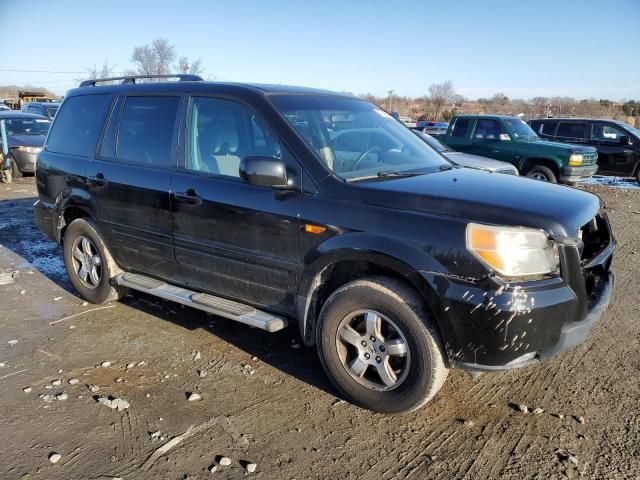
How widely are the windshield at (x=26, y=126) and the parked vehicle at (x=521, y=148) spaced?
10981mm

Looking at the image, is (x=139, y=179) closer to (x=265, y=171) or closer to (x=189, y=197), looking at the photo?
(x=189, y=197)

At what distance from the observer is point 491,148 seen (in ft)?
40.5

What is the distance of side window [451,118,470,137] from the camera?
1285cm

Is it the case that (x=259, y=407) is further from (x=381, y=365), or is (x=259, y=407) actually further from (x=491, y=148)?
(x=491, y=148)

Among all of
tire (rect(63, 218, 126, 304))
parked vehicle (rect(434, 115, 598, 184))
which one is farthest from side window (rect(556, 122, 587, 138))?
tire (rect(63, 218, 126, 304))

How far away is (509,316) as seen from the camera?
8.65 feet

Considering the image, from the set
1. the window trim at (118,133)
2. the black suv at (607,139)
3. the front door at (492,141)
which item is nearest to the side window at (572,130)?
the black suv at (607,139)

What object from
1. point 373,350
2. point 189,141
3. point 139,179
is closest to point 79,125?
point 139,179

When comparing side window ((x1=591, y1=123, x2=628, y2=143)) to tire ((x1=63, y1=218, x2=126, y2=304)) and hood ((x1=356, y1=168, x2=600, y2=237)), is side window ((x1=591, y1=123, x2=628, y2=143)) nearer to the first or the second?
hood ((x1=356, y1=168, x2=600, y2=237))

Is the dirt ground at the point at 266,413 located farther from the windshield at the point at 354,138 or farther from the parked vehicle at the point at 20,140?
the parked vehicle at the point at 20,140

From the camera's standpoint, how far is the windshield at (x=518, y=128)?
12.3 metres

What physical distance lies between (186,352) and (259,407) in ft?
3.27

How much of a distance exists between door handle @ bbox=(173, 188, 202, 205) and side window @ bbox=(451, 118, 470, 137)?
33.9 ft

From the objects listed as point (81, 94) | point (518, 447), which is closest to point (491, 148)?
point (81, 94)
